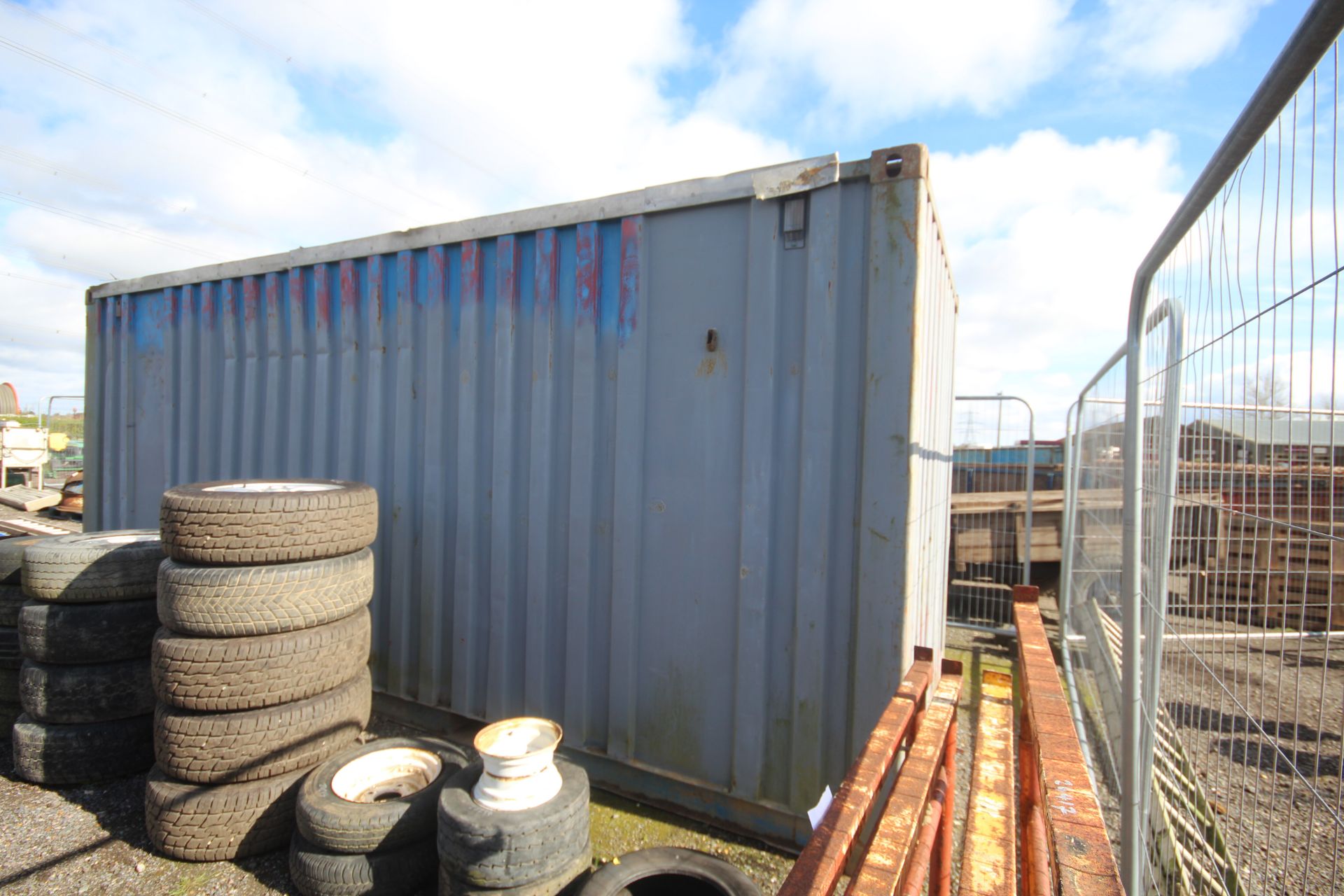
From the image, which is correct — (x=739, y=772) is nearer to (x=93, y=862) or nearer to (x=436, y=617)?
(x=436, y=617)

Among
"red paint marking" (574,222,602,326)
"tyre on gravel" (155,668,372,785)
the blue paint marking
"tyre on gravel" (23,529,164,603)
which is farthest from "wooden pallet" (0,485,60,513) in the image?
"red paint marking" (574,222,602,326)

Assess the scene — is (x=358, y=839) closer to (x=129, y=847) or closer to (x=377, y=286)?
(x=129, y=847)

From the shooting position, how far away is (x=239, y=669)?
107 inches

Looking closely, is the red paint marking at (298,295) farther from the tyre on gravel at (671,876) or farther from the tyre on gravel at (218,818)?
the tyre on gravel at (671,876)

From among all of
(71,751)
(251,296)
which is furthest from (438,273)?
(71,751)

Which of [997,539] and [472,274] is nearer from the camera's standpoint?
[472,274]

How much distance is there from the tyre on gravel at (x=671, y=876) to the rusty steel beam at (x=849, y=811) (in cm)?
91

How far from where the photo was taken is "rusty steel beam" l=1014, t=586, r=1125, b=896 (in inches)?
41.1

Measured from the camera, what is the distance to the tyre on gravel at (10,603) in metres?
3.46

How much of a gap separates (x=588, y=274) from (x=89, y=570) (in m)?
3.00

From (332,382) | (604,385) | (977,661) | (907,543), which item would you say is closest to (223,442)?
(332,382)

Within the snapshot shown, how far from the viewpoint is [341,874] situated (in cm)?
240

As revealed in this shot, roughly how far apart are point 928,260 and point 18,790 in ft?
17.2

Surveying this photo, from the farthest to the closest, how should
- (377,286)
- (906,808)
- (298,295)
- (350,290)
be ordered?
(298,295) < (350,290) < (377,286) < (906,808)
